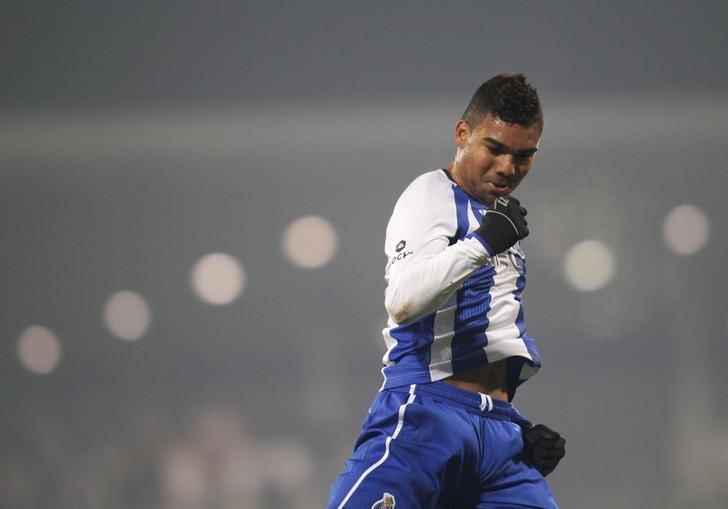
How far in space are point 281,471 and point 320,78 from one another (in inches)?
68.8

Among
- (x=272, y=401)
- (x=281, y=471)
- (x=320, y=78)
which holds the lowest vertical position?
(x=281, y=471)

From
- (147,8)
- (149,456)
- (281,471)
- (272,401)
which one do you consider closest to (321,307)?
(272,401)

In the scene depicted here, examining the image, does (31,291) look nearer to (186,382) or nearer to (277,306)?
(186,382)

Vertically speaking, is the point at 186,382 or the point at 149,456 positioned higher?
the point at 186,382

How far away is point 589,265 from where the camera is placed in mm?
3936

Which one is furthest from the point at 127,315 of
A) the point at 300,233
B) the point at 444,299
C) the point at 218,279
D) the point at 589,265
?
the point at 444,299

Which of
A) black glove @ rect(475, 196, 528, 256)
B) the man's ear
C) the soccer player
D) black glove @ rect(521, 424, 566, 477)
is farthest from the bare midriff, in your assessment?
the man's ear

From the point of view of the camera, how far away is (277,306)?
155 inches

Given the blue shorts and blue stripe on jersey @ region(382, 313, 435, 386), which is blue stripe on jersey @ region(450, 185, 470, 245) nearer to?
blue stripe on jersey @ region(382, 313, 435, 386)

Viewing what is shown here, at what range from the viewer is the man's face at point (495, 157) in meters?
2.12

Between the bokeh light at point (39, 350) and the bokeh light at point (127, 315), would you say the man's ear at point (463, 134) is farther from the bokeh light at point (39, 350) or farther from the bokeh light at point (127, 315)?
the bokeh light at point (39, 350)

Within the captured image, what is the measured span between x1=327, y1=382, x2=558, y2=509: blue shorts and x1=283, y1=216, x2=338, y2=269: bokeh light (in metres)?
1.89

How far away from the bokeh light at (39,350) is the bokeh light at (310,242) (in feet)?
3.66

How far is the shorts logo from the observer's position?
73.7 inches
